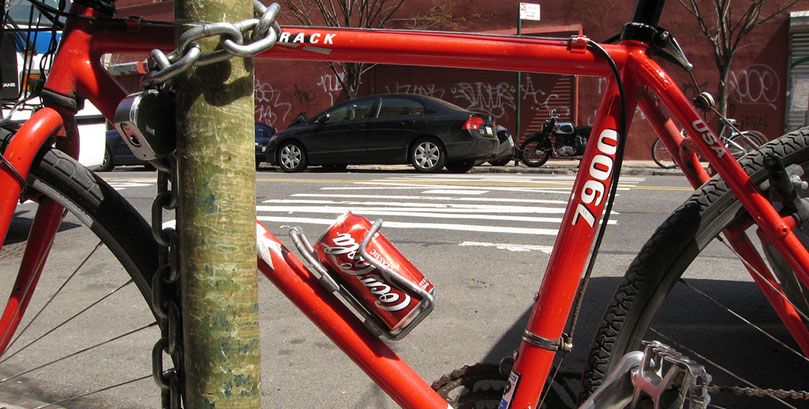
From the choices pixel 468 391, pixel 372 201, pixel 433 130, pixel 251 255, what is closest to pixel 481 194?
pixel 372 201

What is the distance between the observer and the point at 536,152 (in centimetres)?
1680

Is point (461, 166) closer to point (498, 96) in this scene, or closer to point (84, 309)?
point (498, 96)

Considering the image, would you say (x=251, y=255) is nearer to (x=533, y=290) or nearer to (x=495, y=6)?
(x=533, y=290)

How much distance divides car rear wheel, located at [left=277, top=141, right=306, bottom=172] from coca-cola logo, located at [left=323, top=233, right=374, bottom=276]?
14.5 metres

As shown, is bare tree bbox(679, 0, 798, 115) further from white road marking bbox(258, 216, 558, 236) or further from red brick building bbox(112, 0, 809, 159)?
white road marking bbox(258, 216, 558, 236)

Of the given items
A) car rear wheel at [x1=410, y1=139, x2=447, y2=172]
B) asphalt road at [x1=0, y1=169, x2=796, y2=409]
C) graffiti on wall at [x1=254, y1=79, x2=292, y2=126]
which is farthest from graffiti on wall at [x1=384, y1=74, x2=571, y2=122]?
asphalt road at [x1=0, y1=169, x2=796, y2=409]

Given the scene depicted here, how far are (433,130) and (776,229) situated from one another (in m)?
13.0

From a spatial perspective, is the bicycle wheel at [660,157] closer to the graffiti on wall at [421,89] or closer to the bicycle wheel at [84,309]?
the graffiti on wall at [421,89]

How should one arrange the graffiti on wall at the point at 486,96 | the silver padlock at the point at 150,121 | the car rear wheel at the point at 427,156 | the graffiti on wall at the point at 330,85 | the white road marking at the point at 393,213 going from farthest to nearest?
the graffiti on wall at the point at 330,85 < the graffiti on wall at the point at 486,96 < the car rear wheel at the point at 427,156 < the white road marking at the point at 393,213 < the silver padlock at the point at 150,121

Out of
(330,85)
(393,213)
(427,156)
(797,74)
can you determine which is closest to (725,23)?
(797,74)

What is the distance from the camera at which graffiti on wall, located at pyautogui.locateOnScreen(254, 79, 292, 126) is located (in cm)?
2281

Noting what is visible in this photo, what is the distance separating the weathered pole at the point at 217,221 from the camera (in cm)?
140

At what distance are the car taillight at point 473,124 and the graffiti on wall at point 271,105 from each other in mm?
9500

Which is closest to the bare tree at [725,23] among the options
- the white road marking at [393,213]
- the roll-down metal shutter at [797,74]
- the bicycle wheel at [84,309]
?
the roll-down metal shutter at [797,74]
